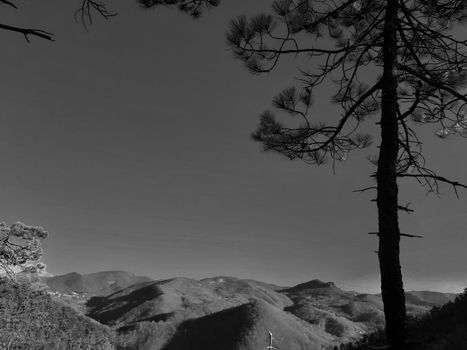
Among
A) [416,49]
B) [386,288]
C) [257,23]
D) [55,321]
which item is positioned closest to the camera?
[386,288]

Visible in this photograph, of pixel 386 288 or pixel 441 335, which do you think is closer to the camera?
pixel 386 288

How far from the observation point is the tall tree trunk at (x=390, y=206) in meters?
8.30

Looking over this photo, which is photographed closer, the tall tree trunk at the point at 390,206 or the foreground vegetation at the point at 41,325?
the tall tree trunk at the point at 390,206

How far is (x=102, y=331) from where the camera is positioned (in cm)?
11344

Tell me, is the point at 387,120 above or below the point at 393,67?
below

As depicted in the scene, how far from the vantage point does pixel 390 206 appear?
8719 millimetres

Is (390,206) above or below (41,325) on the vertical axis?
above

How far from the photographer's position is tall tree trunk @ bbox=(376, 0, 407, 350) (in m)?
8.30

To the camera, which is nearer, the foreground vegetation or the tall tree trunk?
the tall tree trunk

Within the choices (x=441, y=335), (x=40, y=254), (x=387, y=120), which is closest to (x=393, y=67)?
(x=387, y=120)

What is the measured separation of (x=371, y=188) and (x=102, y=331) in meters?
115

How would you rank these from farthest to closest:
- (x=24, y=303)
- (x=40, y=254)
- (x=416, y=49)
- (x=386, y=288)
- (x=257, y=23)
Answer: (x=24, y=303), (x=40, y=254), (x=416, y=49), (x=257, y=23), (x=386, y=288)

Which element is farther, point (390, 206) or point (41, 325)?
Answer: point (41, 325)

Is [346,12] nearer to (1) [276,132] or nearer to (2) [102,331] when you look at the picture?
(1) [276,132]
